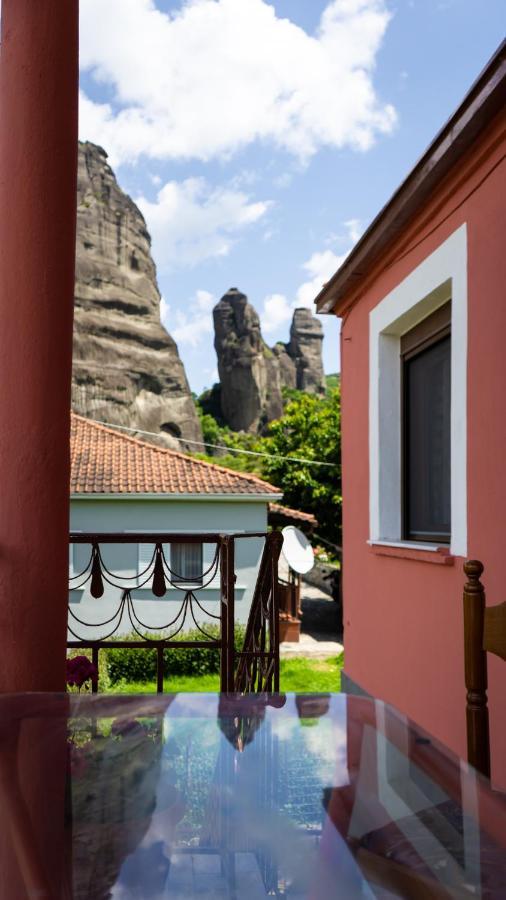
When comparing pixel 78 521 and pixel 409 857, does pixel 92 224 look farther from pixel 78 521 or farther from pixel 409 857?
pixel 409 857

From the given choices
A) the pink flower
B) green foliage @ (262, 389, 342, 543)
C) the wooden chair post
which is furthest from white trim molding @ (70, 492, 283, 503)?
the wooden chair post

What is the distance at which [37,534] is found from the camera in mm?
2004

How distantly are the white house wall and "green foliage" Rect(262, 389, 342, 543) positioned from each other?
6208mm

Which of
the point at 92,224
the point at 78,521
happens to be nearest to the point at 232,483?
the point at 78,521

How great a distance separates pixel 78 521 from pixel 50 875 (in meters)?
15.5

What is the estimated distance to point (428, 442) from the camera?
4.31 metres

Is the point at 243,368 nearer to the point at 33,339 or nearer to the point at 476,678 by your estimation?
the point at 33,339

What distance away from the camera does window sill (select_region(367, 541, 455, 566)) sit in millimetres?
3537

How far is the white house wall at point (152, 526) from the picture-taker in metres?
15.4

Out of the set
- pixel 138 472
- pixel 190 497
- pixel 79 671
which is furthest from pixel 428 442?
pixel 138 472

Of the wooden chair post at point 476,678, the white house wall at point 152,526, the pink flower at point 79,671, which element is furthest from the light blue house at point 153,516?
the wooden chair post at point 476,678

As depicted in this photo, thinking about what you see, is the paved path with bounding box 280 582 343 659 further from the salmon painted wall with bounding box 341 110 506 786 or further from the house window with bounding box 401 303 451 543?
the house window with bounding box 401 303 451 543

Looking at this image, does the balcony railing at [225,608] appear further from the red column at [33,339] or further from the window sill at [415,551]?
the red column at [33,339]

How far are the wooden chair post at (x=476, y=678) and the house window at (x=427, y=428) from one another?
7.29 feet
